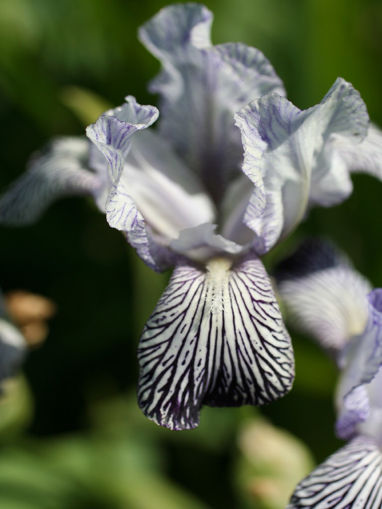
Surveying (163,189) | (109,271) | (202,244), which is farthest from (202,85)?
(109,271)

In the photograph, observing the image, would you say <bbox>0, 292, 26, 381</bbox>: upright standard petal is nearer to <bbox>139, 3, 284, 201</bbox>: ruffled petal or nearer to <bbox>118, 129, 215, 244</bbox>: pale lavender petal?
<bbox>118, 129, 215, 244</bbox>: pale lavender petal

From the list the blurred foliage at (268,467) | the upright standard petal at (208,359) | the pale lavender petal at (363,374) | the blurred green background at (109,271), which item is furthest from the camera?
the blurred green background at (109,271)

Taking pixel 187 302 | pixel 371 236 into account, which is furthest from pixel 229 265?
pixel 371 236

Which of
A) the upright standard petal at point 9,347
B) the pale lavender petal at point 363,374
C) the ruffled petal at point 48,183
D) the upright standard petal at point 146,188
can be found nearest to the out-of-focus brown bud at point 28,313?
the upright standard petal at point 9,347

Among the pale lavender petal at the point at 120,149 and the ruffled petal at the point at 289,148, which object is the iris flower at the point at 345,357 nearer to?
the ruffled petal at the point at 289,148

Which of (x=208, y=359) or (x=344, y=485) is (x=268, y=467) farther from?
(x=208, y=359)

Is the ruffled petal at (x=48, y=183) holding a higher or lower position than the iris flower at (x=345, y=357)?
higher
